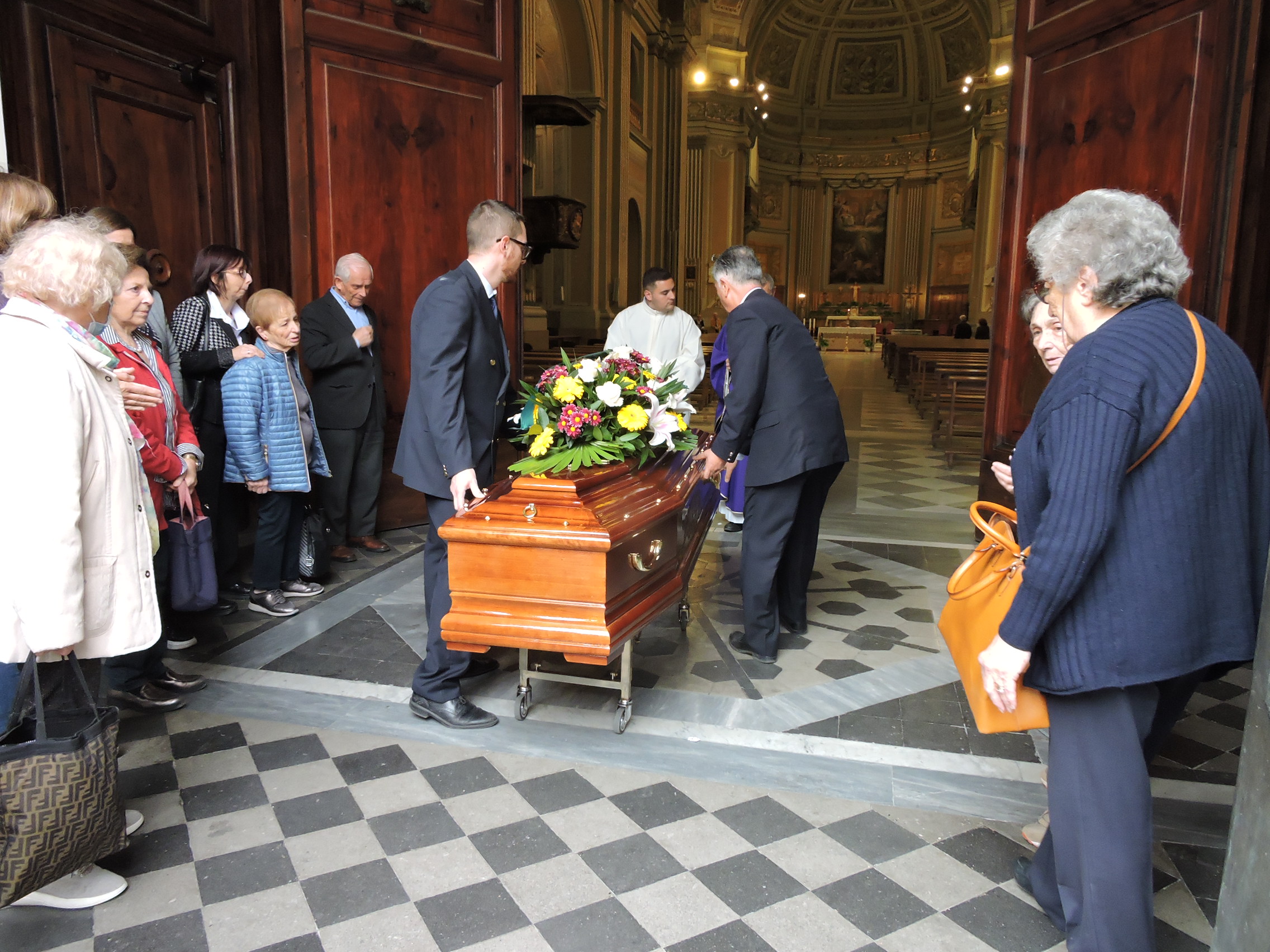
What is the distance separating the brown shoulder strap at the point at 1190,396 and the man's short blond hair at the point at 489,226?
195cm

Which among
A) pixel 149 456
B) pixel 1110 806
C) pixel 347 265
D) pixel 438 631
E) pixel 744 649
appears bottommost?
pixel 744 649

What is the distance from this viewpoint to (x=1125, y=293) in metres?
1.58

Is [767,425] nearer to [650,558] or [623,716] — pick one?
[650,558]

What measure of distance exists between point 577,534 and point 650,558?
514 millimetres

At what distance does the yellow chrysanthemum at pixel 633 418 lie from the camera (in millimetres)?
2820

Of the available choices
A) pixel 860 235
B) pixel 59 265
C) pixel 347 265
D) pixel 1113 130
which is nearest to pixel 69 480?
pixel 59 265

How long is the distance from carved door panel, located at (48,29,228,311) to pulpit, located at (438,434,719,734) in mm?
2784

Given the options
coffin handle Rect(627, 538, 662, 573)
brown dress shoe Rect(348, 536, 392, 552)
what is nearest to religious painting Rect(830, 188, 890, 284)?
brown dress shoe Rect(348, 536, 392, 552)

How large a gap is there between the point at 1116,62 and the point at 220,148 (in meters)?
4.65

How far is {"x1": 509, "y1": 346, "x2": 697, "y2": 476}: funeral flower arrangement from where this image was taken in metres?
2.72

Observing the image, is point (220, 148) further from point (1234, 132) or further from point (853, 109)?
point (853, 109)

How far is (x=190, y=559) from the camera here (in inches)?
123

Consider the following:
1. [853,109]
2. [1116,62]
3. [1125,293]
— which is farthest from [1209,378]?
[853,109]

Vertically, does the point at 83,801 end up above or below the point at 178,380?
below
